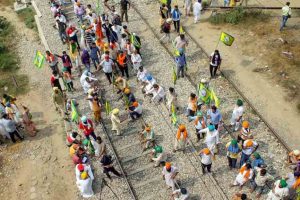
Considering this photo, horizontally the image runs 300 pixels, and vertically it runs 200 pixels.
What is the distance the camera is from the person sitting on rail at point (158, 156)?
14.1 m

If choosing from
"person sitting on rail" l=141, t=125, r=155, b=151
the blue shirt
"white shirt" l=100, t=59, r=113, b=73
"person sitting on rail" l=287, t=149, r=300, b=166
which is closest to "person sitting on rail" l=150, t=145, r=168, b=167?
"person sitting on rail" l=141, t=125, r=155, b=151

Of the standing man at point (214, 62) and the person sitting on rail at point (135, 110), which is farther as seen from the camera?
the standing man at point (214, 62)

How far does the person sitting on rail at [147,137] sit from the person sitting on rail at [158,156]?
1.95 ft

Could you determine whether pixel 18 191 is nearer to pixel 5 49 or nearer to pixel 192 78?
pixel 192 78

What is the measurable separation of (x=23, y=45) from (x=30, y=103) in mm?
5617

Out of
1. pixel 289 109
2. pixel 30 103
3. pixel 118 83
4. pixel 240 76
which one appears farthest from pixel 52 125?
pixel 289 109

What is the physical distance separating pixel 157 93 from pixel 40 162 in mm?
5533

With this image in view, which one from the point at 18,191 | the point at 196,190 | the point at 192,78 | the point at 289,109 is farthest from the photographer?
the point at 192,78

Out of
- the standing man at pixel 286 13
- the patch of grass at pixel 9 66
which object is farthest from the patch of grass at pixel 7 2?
the standing man at pixel 286 13

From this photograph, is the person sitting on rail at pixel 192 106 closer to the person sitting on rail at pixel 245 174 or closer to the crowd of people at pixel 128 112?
the crowd of people at pixel 128 112

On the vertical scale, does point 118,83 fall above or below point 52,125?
above

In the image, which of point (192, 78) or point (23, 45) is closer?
point (192, 78)

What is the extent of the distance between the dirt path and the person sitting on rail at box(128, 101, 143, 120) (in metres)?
3.08

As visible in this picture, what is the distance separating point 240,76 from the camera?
18.8 m
